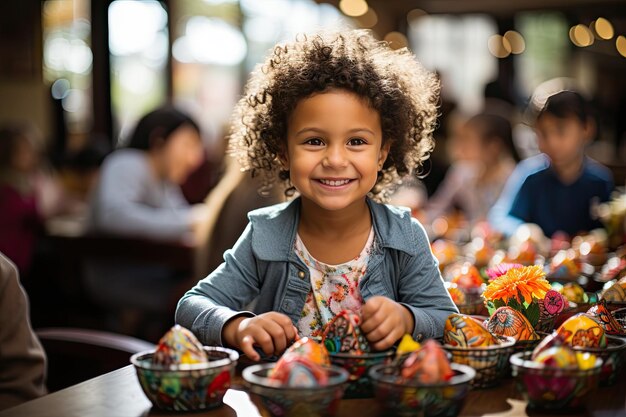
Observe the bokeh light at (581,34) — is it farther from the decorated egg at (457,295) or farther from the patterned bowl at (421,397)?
the patterned bowl at (421,397)

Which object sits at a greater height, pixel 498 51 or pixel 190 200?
pixel 498 51

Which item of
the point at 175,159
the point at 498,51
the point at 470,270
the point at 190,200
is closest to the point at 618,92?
the point at 498,51

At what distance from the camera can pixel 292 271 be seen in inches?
63.1

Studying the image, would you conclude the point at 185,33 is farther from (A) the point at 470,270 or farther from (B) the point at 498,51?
(A) the point at 470,270

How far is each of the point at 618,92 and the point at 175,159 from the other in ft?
26.5

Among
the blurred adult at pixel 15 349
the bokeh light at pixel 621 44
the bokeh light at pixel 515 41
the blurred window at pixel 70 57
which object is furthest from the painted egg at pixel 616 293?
the blurred window at pixel 70 57

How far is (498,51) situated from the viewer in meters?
8.38

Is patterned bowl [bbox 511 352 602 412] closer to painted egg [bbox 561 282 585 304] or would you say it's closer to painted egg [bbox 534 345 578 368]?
painted egg [bbox 534 345 578 368]

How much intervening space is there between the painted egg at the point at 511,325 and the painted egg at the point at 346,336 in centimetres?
24

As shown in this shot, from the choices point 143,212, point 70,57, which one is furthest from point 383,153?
point 70,57

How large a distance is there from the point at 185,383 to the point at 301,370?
0.16m

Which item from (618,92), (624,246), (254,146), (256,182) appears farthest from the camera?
(618,92)

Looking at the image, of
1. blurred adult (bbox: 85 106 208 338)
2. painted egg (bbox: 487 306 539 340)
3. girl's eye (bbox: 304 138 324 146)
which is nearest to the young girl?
girl's eye (bbox: 304 138 324 146)

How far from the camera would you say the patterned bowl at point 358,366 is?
1176mm
